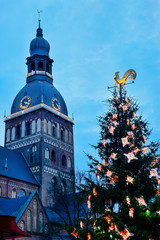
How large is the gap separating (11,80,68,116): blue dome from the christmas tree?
29.7 metres

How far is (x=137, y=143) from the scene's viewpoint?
1723cm

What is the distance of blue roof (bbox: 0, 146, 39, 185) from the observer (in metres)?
39.6

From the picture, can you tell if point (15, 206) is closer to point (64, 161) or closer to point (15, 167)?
point (15, 167)

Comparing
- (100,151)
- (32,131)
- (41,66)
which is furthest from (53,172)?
(100,151)

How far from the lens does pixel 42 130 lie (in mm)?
46312

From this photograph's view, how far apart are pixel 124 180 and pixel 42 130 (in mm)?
31249

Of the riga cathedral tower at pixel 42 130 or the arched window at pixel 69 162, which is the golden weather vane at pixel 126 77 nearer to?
the riga cathedral tower at pixel 42 130

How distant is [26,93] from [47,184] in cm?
1524

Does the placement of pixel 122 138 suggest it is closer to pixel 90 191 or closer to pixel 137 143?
pixel 137 143

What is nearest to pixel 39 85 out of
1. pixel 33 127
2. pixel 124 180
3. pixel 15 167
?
pixel 33 127

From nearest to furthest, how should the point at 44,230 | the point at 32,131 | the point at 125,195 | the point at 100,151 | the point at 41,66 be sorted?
the point at 125,195 → the point at 100,151 → the point at 44,230 → the point at 32,131 → the point at 41,66

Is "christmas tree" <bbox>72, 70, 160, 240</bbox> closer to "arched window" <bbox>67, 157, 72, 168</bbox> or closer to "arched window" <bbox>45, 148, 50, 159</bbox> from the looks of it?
"arched window" <bbox>45, 148, 50, 159</bbox>

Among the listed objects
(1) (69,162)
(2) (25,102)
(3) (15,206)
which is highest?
(2) (25,102)

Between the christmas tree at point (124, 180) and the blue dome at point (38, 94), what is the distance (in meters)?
29.7
